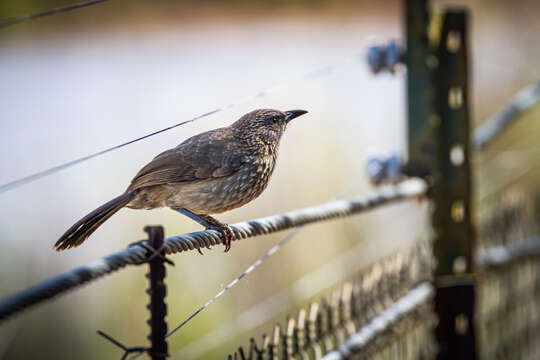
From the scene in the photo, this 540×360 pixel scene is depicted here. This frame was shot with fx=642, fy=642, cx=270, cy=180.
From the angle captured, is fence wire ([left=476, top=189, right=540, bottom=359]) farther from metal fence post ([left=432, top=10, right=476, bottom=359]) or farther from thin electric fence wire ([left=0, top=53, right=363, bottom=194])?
thin electric fence wire ([left=0, top=53, right=363, bottom=194])

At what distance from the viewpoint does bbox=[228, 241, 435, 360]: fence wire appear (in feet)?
6.27

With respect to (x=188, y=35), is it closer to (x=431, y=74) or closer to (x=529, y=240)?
(x=431, y=74)

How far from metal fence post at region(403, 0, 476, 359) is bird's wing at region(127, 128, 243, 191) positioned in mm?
1646

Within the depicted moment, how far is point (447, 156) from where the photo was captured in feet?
9.68

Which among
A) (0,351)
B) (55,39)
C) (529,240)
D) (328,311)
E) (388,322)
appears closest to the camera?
(0,351)

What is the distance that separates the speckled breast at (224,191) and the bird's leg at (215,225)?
0.16 feet

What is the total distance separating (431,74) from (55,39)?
1.62 m

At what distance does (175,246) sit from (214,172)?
202mm

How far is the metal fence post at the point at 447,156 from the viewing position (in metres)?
2.89

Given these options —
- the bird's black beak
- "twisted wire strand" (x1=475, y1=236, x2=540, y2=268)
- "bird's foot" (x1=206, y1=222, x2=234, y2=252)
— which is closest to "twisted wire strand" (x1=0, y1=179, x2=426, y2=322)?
"bird's foot" (x1=206, y1=222, x2=234, y2=252)

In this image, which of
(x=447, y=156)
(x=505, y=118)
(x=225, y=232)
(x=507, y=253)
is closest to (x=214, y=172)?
(x=225, y=232)

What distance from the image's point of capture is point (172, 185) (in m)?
1.37

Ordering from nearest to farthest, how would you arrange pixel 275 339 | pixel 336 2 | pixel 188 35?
pixel 275 339, pixel 188 35, pixel 336 2

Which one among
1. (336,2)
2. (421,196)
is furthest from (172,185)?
(336,2)
